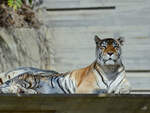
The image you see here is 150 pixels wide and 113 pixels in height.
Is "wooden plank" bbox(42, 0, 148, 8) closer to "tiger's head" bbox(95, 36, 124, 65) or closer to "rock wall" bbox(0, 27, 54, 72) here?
"rock wall" bbox(0, 27, 54, 72)

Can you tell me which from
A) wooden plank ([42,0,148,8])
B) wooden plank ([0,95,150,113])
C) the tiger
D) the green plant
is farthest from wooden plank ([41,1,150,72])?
wooden plank ([0,95,150,113])

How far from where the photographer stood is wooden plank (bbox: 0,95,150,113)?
77.5 inches

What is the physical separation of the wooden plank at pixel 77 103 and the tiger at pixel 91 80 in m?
0.22

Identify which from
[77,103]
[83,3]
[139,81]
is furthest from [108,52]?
[83,3]

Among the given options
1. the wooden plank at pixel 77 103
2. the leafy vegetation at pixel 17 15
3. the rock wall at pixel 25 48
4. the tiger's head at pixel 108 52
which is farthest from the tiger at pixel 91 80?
the leafy vegetation at pixel 17 15

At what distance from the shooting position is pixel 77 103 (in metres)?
2.00

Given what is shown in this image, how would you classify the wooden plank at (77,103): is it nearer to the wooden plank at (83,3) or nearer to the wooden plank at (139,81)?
the wooden plank at (139,81)

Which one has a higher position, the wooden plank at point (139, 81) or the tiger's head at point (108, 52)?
the tiger's head at point (108, 52)

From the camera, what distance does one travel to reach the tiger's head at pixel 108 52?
89.4 inches

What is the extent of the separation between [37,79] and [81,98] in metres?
0.47

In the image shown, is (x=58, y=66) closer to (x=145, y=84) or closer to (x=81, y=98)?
(x=145, y=84)

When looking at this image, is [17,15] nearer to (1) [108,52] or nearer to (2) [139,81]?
(2) [139,81]

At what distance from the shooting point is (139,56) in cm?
345

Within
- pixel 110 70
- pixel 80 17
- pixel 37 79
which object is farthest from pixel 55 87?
pixel 80 17
